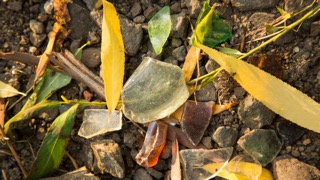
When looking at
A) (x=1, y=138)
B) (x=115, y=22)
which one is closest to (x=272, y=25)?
(x=115, y=22)

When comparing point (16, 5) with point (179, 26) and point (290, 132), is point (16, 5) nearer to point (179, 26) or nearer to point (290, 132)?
point (179, 26)

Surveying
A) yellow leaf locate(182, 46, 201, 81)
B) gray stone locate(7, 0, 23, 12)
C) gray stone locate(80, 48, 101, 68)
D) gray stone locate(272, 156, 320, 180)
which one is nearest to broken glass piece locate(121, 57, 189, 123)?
yellow leaf locate(182, 46, 201, 81)

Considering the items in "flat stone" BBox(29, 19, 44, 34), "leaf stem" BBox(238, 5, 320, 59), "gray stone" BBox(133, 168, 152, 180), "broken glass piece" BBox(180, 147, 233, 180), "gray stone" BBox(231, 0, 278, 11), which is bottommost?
"gray stone" BBox(133, 168, 152, 180)

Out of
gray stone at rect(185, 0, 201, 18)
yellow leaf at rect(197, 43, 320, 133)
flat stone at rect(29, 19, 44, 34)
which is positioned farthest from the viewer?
flat stone at rect(29, 19, 44, 34)

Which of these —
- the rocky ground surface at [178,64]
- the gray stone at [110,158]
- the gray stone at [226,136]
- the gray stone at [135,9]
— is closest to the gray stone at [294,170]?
the rocky ground surface at [178,64]

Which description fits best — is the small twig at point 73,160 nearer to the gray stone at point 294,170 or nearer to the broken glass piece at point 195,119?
the broken glass piece at point 195,119

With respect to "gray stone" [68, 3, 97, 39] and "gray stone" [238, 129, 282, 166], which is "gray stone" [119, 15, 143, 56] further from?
"gray stone" [238, 129, 282, 166]

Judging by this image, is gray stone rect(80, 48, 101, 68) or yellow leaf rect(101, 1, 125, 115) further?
gray stone rect(80, 48, 101, 68)
